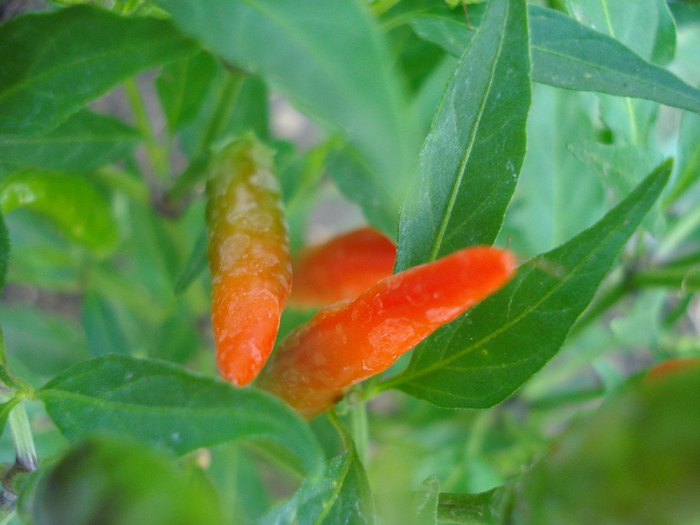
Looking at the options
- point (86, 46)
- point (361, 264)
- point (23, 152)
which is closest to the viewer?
point (86, 46)

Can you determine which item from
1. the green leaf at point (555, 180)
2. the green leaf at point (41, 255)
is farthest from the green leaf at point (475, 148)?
the green leaf at point (41, 255)

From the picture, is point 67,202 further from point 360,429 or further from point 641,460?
point 641,460

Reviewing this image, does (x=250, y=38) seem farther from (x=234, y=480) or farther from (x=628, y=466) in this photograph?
(x=234, y=480)

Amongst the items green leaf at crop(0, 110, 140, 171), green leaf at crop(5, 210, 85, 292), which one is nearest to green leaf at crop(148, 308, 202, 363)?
green leaf at crop(5, 210, 85, 292)

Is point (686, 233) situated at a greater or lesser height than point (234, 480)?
greater

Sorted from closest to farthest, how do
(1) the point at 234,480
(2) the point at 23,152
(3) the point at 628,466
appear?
(3) the point at 628,466 < (2) the point at 23,152 < (1) the point at 234,480

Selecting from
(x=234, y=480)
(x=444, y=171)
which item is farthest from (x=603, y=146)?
→ (x=234, y=480)

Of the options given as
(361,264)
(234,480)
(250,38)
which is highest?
(250,38)

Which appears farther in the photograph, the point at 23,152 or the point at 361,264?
the point at 361,264
